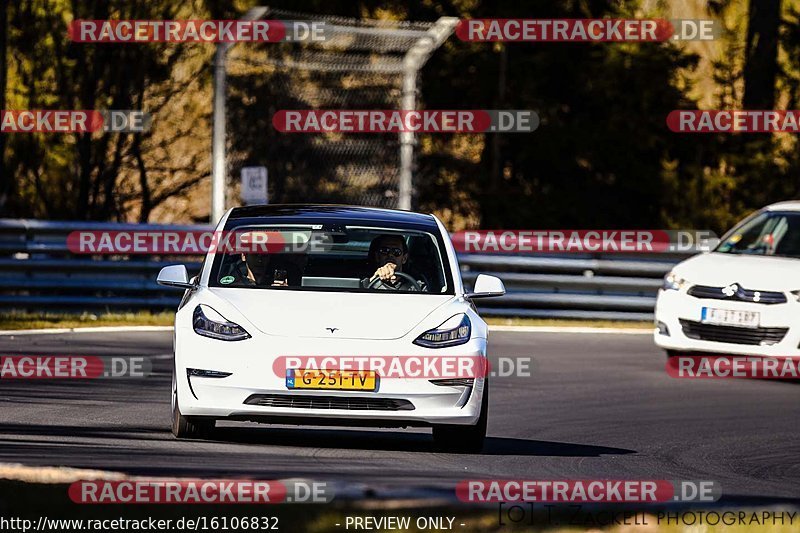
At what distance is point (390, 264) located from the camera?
11188mm

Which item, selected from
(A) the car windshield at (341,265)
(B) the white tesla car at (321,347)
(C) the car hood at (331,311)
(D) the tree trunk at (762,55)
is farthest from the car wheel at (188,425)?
(D) the tree trunk at (762,55)

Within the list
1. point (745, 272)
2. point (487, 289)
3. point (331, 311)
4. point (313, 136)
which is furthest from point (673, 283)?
point (313, 136)

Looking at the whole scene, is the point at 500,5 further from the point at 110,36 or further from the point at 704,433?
the point at 704,433

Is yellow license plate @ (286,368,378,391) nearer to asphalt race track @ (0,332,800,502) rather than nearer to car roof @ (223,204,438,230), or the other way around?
asphalt race track @ (0,332,800,502)

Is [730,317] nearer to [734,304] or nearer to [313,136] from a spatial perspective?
[734,304]

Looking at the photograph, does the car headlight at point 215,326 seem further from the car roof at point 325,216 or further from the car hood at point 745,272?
the car hood at point 745,272

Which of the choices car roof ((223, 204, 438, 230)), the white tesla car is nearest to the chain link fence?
car roof ((223, 204, 438, 230))

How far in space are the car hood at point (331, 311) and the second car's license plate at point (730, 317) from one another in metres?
6.60

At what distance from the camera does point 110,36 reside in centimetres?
2589

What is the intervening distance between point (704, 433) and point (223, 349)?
395 cm

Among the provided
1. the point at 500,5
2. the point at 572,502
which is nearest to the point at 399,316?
the point at 572,502

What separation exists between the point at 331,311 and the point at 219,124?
1121 cm

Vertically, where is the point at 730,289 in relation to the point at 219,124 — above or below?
below

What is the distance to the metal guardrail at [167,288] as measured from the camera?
21328 mm
